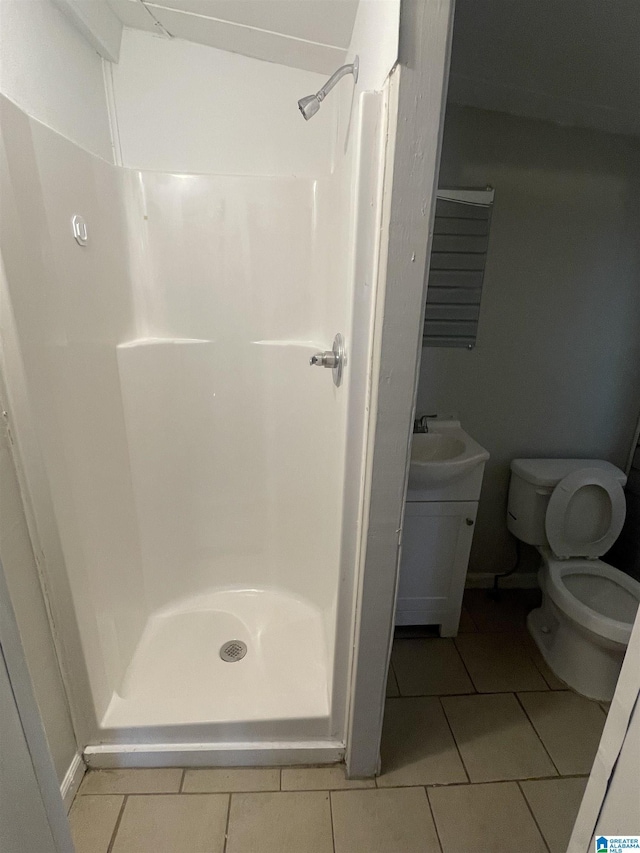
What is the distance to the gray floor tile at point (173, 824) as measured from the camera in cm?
109

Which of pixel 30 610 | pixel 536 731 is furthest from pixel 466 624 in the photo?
pixel 30 610

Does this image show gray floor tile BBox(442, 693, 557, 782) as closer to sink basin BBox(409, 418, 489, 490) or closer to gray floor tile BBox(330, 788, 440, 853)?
gray floor tile BBox(330, 788, 440, 853)

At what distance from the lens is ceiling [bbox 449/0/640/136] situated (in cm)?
105

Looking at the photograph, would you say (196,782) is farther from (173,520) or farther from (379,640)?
(173,520)

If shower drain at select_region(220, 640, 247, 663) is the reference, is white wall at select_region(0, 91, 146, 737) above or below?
above

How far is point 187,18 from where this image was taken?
124 cm

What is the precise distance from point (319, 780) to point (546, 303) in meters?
1.76

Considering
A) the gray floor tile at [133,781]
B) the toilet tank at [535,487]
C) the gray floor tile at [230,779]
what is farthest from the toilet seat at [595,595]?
the gray floor tile at [133,781]

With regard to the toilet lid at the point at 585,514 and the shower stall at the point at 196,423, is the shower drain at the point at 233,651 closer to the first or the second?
the shower stall at the point at 196,423

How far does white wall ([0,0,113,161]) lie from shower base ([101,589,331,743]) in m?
1.54

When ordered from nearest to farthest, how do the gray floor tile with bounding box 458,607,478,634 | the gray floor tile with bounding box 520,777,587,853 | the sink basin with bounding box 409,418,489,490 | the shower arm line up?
1. the shower arm
2. the gray floor tile with bounding box 520,777,587,853
3. the sink basin with bounding box 409,418,489,490
4. the gray floor tile with bounding box 458,607,478,634

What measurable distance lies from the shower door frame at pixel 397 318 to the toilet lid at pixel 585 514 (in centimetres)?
93

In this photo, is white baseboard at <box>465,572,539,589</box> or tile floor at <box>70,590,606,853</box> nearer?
tile floor at <box>70,590,606,853</box>

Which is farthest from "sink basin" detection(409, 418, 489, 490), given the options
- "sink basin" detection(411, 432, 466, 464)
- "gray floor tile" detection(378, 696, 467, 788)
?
"gray floor tile" detection(378, 696, 467, 788)
